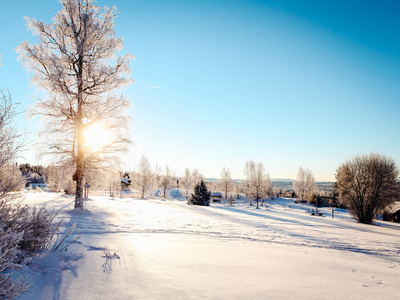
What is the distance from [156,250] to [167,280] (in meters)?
1.70

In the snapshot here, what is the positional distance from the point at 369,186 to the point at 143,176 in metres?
37.2

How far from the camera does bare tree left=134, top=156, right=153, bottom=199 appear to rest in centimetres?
4344

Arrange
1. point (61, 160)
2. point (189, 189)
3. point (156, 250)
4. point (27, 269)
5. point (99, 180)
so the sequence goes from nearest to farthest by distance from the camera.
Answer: point (27, 269), point (156, 250), point (61, 160), point (99, 180), point (189, 189)

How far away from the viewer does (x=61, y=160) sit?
11.0m

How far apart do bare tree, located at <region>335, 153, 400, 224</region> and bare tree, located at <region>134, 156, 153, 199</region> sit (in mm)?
34372

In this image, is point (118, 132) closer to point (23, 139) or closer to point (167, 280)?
point (23, 139)

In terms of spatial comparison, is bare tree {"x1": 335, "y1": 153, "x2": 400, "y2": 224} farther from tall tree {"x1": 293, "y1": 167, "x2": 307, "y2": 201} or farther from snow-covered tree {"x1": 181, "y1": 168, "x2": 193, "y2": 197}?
tall tree {"x1": 293, "y1": 167, "x2": 307, "y2": 201}

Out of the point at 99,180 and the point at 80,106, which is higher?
the point at 80,106

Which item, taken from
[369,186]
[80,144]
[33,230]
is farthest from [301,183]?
[33,230]

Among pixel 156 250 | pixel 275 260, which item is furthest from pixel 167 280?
pixel 275 260

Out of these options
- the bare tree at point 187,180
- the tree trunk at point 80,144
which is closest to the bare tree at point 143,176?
the bare tree at point 187,180

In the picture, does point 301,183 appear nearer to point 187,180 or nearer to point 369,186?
point 187,180

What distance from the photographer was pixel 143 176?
43.8 metres

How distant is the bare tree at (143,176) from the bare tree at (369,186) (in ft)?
113
